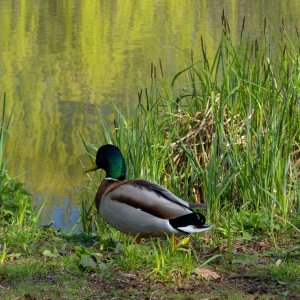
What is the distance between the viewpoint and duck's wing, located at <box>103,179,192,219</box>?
502cm

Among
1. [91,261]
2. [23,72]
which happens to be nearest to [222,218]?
[91,261]

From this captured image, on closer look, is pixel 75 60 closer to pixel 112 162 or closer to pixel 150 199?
pixel 112 162

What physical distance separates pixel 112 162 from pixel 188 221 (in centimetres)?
82

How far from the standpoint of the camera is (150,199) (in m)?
5.11

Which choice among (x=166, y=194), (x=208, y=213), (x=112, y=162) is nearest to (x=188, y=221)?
(x=166, y=194)

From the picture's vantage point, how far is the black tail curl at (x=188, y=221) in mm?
4977

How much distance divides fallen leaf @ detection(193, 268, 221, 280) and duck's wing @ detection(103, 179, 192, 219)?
0.43 meters

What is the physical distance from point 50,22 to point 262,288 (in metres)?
18.2

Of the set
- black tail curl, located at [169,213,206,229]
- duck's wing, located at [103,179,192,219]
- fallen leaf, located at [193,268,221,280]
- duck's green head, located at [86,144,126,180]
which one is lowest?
fallen leaf, located at [193,268,221,280]

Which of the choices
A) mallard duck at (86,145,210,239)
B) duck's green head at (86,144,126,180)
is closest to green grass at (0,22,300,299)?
mallard duck at (86,145,210,239)

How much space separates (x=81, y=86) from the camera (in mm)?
14289

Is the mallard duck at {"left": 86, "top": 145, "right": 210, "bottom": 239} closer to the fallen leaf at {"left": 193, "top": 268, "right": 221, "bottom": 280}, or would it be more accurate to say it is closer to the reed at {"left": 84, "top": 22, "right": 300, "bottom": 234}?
the fallen leaf at {"left": 193, "top": 268, "right": 221, "bottom": 280}

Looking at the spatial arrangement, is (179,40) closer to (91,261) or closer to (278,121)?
(278,121)

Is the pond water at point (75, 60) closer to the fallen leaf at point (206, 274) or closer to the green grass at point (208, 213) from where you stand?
the green grass at point (208, 213)
